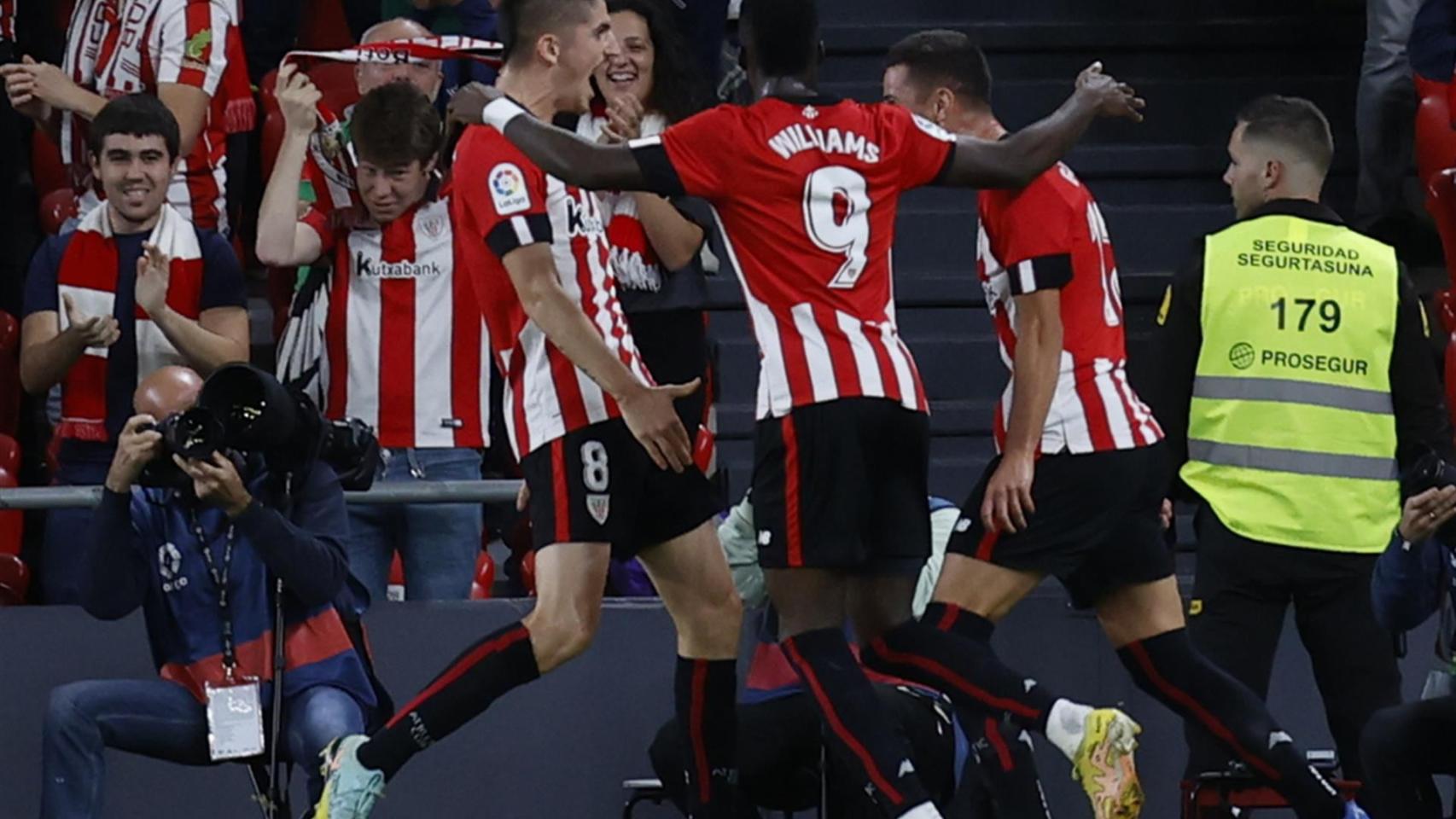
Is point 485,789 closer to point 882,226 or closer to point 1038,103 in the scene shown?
point 882,226

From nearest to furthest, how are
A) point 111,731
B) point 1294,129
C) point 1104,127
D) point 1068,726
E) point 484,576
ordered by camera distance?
point 1068,726 → point 111,731 → point 1294,129 → point 484,576 → point 1104,127

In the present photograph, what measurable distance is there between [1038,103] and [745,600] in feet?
10.8

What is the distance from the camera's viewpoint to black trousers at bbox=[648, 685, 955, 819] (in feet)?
22.7

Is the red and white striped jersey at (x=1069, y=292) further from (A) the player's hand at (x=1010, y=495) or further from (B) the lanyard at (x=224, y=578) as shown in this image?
(B) the lanyard at (x=224, y=578)

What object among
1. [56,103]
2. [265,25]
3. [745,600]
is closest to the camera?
[745,600]

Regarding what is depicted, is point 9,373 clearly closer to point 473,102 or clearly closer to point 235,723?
point 235,723

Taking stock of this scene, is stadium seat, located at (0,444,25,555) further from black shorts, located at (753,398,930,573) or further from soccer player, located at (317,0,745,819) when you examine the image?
black shorts, located at (753,398,930,573)

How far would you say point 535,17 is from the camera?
22.5 ft

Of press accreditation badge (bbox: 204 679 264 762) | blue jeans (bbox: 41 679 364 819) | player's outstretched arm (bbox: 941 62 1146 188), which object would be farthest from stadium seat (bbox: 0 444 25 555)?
player's outstretched arm (bbox: 941 62 1146 188)

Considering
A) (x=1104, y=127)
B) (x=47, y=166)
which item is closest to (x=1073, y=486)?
(x=1104, y=127)

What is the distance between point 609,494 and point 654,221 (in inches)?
46.9

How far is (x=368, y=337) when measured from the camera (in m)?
8.14

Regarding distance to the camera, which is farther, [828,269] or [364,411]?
[364,411]

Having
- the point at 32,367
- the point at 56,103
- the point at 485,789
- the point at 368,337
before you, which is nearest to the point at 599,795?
the point at 485,789
